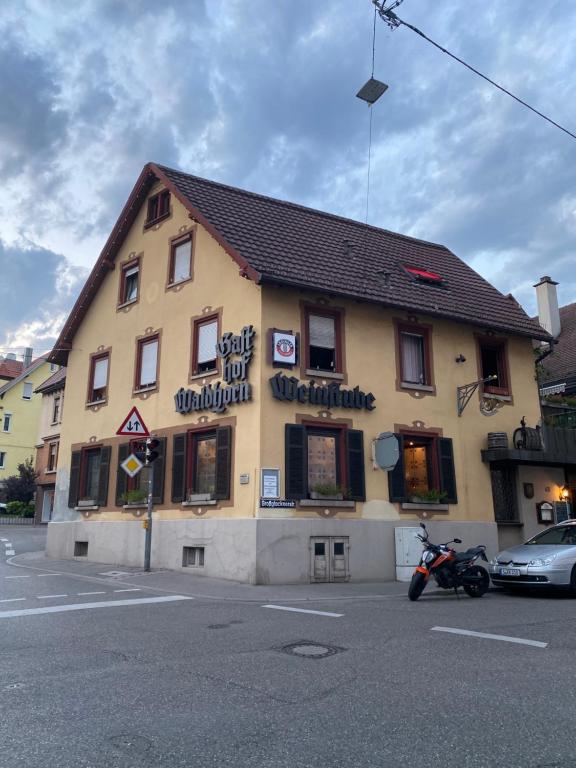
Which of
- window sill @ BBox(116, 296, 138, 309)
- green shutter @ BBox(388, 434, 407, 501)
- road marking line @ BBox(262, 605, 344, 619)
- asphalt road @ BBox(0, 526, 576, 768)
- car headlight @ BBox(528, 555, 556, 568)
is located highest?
window sill @ BBox(116, 296, 138, 309)

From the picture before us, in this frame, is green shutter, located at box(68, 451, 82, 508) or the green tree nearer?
green shutter, located at box(68, 451, 82, 508)

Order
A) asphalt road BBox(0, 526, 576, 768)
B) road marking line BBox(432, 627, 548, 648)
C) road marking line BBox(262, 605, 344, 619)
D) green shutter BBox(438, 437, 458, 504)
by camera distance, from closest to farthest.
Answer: asphalt road BBox(0, 526, 576, 768) → road marking line BBox(432, 627, 548, 648) → road marking line BBox(262, 605, 344, 619) → green shutter BBox(438, 437, 458, 504)

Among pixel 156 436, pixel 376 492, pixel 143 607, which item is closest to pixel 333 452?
pixel 376 492

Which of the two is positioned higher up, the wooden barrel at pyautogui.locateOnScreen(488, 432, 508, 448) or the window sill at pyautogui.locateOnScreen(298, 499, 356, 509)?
the wooden barrel at pyautogui.locateOnScreen(488, 432, 508, 448)

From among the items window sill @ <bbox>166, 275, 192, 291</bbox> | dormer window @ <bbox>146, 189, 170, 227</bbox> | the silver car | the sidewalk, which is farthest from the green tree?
the silver car

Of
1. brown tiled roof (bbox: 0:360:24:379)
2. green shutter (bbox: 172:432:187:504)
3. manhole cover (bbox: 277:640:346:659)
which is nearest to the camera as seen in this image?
manhole cover (bbox: 277:640:346:659)

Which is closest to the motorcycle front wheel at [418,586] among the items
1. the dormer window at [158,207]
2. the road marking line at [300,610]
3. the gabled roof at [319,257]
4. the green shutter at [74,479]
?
the road marking line at [300,610]

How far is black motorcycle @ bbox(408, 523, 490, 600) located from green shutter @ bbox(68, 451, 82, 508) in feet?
41.4

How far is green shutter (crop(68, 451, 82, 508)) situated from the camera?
2055 centimetres

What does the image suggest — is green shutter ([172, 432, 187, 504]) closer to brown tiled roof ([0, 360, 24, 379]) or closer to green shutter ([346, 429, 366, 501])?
green shutter ([346, 429, 366, 501])

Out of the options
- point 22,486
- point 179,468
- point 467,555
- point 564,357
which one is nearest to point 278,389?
point 179,468

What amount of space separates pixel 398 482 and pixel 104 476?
29.4 ft

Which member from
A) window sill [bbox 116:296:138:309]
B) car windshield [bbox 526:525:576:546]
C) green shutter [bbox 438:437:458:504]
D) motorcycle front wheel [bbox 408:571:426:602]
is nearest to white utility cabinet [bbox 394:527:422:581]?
green shutter [bbox 438:437:458:504]

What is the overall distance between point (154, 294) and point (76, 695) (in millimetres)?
15519
